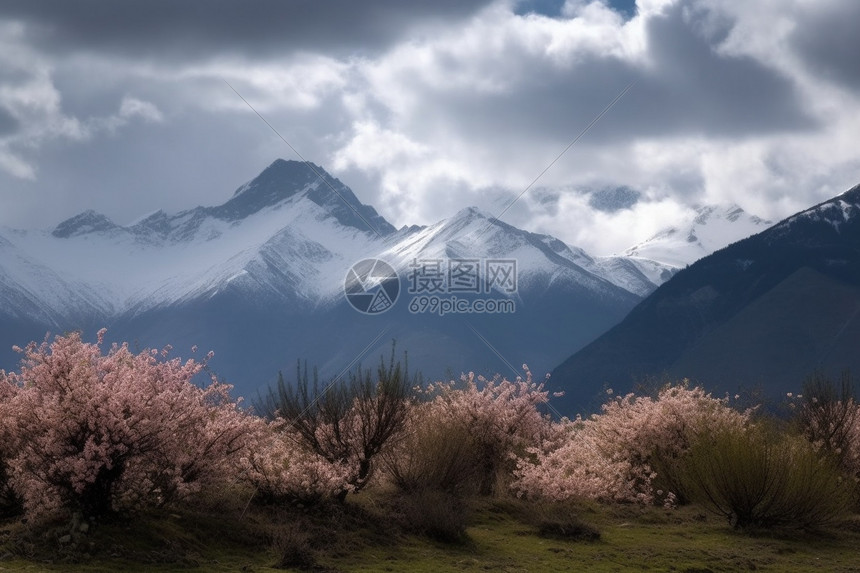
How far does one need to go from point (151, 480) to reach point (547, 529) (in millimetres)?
11894

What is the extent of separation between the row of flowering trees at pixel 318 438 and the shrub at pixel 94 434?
0.04 meters

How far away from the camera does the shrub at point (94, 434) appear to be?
1934 cm

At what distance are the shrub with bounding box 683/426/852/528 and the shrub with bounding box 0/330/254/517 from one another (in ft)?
50.9

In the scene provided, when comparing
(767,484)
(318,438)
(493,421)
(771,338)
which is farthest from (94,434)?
(771,338)

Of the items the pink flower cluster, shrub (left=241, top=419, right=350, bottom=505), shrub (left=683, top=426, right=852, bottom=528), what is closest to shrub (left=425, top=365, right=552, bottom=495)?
the pink flower cluster

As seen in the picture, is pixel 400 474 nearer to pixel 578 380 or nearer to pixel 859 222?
pixel 578 380

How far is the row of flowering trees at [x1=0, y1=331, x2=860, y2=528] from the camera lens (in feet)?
64.4

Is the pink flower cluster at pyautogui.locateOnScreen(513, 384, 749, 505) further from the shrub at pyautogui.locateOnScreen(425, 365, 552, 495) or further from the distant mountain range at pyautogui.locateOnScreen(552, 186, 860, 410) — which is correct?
the distant mountain range at pyautogui.locateOnScreen(552, 186, 860, 410)

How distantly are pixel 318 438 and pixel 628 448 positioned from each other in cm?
1385

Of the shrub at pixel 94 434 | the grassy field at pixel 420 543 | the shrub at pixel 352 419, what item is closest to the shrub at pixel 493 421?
the grassy field at pixel 420 543

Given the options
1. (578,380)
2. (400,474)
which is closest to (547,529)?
(400,474)

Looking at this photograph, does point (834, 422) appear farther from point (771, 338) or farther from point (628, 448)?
point (771, 338)

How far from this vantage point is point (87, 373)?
2023 centimetres

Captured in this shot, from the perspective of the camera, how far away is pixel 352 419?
92.3 feet
